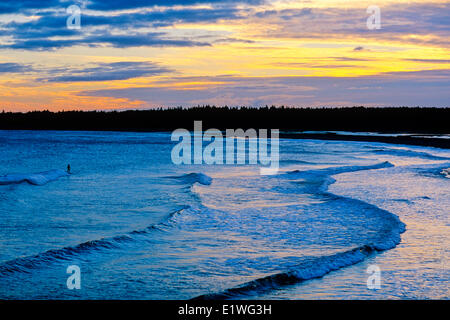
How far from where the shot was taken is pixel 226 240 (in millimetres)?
9133

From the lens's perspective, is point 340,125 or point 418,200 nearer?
point 418,200

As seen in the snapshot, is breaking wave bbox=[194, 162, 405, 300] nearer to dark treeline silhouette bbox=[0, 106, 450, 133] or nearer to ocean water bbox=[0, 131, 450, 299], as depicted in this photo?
ocean water bbox=[0, 131, 450, 299]

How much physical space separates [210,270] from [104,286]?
4.79 feet

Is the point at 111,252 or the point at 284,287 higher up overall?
the point at 111,252

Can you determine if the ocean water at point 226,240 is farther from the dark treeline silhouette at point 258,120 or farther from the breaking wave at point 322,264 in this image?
the dark treeline silhouette at point 258,120

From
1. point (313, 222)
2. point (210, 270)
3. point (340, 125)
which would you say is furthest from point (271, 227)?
point (340, 125)

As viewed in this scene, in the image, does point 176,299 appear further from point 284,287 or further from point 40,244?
point 40,244

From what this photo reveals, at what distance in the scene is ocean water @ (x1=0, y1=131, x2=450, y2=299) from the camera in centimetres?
671

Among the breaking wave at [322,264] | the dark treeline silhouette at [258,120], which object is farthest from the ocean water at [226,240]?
the dark treeline silhouette at [258,120]

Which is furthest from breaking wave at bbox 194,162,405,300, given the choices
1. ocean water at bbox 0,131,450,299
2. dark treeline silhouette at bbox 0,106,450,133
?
dark treeline silhouette at bbox 0,106,450,133
